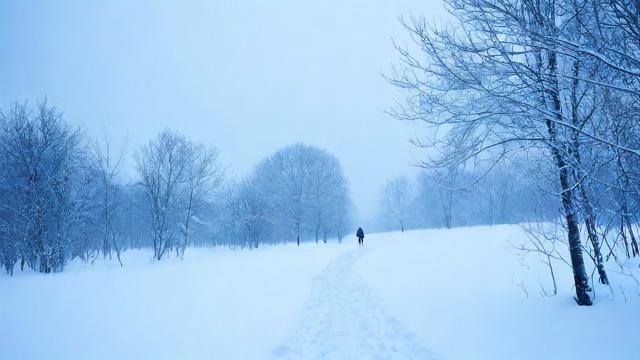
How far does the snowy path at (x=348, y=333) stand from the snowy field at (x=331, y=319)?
2 cm

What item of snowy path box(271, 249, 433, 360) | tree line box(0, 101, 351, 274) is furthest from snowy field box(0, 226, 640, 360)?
tree line box(0, 101, 351, 274)

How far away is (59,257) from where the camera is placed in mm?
18344

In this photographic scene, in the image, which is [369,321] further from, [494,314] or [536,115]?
[536,115]

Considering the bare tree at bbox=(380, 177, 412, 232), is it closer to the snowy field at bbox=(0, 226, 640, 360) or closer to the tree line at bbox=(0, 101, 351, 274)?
the tree line at bbox=(0, 101, 351, 274)

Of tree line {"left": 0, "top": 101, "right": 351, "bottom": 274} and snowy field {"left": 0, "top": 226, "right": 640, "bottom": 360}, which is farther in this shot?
tree line {"left": 0, "top": 101, "right": 351, "bottom": 274}

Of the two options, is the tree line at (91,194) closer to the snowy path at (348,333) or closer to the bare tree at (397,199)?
the snowy path at (348,333)

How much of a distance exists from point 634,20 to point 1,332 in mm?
11581

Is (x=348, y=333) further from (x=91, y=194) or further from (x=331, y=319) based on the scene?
(x=91, y=194)

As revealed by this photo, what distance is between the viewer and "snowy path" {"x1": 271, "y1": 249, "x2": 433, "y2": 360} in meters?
5.41

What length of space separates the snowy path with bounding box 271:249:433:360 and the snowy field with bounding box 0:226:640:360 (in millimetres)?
23

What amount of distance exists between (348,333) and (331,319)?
1.03 m

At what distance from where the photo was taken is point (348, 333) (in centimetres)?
634

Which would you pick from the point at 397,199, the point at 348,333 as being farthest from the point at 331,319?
the point at 397,199

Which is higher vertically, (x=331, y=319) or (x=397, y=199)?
(x=397, y=199)
